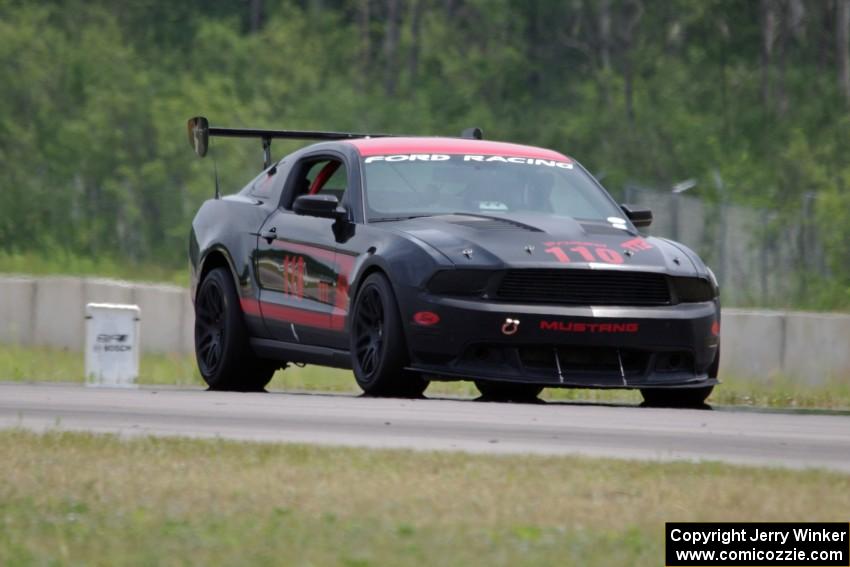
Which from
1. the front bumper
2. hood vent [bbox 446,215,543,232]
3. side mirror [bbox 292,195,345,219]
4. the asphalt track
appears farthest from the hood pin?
side mirror [bbox 292,195,345,219]

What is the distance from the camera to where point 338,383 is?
1708 cm

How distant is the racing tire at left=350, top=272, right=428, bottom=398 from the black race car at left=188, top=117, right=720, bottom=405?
1 centimetres

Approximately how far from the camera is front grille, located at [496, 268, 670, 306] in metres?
10.8

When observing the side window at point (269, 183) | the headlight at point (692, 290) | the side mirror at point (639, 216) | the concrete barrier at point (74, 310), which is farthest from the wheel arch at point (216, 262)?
the concrete barrier at point (74, 310)

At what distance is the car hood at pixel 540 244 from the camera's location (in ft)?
35.7

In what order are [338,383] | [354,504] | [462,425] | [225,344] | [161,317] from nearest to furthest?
[354,504]
[462,425]
[225,344]
[338,383]
[161,317]

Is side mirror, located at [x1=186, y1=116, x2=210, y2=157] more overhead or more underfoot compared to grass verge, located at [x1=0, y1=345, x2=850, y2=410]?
more overhead

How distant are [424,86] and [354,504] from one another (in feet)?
127

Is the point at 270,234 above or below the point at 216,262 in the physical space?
above

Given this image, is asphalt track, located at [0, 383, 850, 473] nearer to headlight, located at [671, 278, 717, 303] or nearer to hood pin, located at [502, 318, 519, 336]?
hood pin, located at [502, 318, 519, 336]

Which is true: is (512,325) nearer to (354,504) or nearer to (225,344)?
(225,344)

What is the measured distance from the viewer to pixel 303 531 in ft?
20.5

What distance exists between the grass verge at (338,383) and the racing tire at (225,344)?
3.93ft

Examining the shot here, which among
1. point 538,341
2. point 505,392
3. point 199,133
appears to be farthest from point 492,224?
point 199,133
